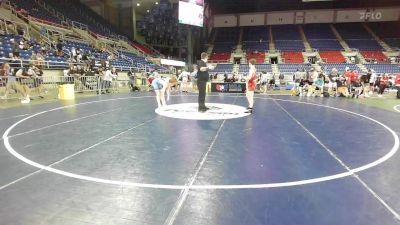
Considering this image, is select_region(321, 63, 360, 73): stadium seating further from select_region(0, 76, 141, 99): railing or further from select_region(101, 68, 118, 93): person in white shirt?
select_region(101, 68, 118, 93): person in white shirt

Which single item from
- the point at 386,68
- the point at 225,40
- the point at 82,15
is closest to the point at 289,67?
the point at 386,68

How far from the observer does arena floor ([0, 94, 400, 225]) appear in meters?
2.78

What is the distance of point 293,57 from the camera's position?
1555 inches

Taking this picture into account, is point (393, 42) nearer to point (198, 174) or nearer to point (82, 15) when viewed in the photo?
point (82, 15)

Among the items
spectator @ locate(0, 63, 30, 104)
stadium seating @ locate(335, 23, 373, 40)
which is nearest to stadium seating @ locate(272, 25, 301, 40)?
stadium seating @ locate(335, 23, 373, 40)

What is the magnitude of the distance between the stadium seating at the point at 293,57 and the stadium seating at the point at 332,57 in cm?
284

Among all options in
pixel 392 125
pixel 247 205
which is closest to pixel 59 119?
pixel 247 205

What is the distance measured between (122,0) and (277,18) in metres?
24.5

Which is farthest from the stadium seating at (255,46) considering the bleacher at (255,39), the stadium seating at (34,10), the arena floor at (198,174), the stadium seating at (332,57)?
the arena floor at (198,174)

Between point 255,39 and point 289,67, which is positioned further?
point 255,39

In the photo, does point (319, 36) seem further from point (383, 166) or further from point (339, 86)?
point (383, 166)

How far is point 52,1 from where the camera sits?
30344 mm

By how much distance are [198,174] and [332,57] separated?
131 ft

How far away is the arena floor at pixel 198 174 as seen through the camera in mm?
2783
